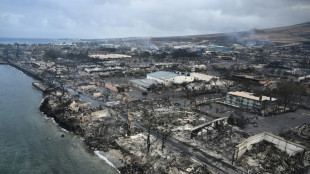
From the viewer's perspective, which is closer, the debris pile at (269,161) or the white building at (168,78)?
the debris pile at (269,161)

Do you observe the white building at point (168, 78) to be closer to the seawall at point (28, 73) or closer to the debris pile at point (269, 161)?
the seawall at point (28, 73)

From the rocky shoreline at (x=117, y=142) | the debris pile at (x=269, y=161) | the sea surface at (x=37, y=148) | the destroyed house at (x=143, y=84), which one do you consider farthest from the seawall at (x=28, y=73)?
the debris pile at (x=269, y=161)

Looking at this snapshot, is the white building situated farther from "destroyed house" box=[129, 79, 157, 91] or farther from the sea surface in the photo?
the sea surface

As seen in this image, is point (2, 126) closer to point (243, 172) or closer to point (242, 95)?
point (243, 172)

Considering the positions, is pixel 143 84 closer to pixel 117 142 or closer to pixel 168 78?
pixel 168 78

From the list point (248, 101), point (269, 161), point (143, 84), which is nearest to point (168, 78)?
point (143, 84)

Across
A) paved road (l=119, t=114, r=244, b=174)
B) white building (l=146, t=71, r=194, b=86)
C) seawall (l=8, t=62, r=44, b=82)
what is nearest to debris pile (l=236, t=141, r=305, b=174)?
paved road (l=119, t=114, r=244, b=174)
